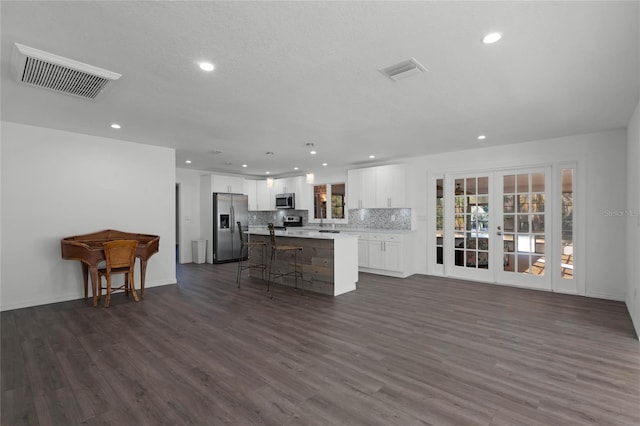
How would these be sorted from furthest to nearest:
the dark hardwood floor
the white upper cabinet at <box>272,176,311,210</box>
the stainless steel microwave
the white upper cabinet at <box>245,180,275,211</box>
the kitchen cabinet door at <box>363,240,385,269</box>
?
the white upper cabinet at <box>245,180,275,211</box>, the stainless steel microwave, the white upper cabinet at <box>272,176,311,210</box>, the kitchen cabinet door at <box>363,240,385,269</box>, the dark hardwood floor

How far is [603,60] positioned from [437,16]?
5.46 feet

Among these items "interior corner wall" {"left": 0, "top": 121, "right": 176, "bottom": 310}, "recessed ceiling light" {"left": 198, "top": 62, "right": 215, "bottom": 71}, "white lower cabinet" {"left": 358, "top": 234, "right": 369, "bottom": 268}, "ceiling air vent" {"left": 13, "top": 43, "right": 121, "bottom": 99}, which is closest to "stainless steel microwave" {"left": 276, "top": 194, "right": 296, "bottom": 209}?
"white lower cabinet" {"left": 358, "top": 234, "right": 369, "bottom": 268}

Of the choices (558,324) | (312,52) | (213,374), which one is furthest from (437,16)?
(558,324)

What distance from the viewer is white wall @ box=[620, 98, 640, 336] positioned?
10.9ft

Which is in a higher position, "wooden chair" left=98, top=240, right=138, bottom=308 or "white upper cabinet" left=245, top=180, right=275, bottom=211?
"white upper cabinet" left=245, top=180, right=275, bottom=211

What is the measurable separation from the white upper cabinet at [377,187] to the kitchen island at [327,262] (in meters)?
1.88

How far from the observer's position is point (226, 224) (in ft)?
26.5

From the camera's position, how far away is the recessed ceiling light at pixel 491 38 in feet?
6.78

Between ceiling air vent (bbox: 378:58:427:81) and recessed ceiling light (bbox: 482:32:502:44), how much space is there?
49cm

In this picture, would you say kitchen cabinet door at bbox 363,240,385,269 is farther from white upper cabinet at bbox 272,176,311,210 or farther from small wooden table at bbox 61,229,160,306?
small wooden table at bbox 61,229,160,306

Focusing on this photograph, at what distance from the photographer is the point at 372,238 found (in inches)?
261

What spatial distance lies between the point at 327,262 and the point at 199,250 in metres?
4.43

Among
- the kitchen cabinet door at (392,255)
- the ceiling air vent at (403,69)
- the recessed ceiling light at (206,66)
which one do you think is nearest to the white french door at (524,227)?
the kitchen cabinet door at (392,255)

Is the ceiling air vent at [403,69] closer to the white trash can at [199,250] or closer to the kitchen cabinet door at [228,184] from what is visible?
the kitchen cabinet door at [228,184]
